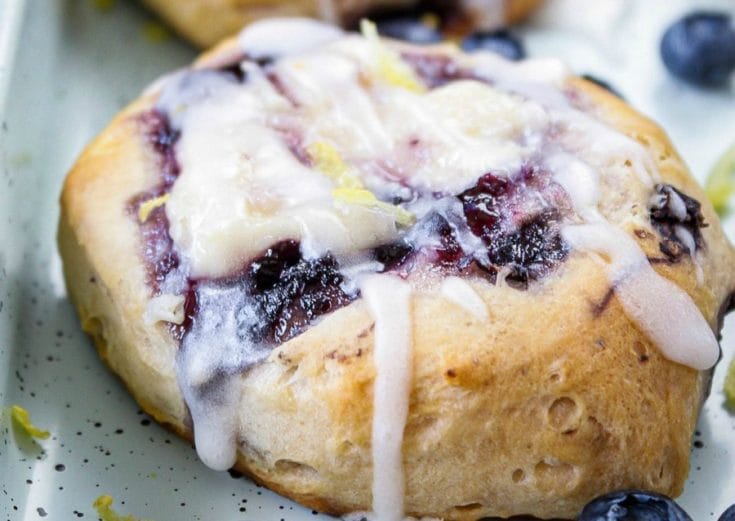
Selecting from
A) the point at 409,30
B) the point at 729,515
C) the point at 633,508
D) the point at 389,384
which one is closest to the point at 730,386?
the point at 729,515

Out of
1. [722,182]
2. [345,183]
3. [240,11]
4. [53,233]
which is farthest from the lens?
[240,11]

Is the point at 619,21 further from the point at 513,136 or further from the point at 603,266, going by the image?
the point at 603,266

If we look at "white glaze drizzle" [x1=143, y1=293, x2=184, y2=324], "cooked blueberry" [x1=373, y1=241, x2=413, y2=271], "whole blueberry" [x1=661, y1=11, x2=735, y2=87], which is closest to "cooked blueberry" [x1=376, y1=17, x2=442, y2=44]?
"whole blueberry" [x1=661, y1=11, x2=735, y2=87]

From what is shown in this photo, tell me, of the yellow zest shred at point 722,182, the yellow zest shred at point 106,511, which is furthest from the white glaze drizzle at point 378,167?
the yellow zest shred at point 722,182

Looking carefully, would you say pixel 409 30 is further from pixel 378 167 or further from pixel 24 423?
pixel 24 423

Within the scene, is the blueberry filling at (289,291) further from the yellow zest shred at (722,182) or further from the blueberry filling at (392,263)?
the yellow zest shred at (722,182)
